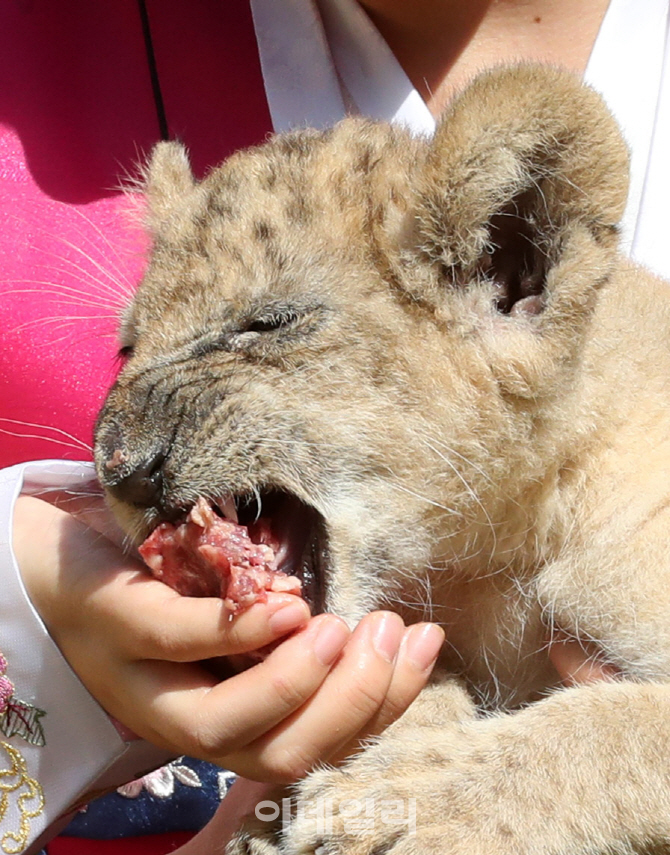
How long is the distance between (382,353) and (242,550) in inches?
16.9

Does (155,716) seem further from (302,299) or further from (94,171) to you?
(94,171)

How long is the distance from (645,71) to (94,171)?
1.72 meters

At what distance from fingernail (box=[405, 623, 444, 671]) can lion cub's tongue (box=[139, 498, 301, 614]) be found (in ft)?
0.72

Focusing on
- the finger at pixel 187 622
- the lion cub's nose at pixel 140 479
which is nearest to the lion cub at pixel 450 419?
the lion cub's nose at pixel 140 479

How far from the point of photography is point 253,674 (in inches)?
59.5

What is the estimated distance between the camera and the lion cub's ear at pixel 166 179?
6.93 feet

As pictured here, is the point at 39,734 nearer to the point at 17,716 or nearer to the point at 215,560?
the point at 17,716

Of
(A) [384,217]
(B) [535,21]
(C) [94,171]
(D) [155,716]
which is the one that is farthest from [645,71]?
(D) [155,716]

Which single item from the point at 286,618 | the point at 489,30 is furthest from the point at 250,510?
the point at 489,30

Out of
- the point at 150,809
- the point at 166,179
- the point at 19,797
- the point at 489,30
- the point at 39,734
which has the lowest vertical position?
the point at 150,809

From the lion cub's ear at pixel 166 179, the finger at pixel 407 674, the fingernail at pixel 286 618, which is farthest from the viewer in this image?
the lion cub's ear at pixel 166 179

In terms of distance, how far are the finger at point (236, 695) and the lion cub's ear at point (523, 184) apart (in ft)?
2.13

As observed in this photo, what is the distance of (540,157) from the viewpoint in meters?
1.51

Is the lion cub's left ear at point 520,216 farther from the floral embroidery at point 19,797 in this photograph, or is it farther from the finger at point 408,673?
the floral embroidery at point 19,797
